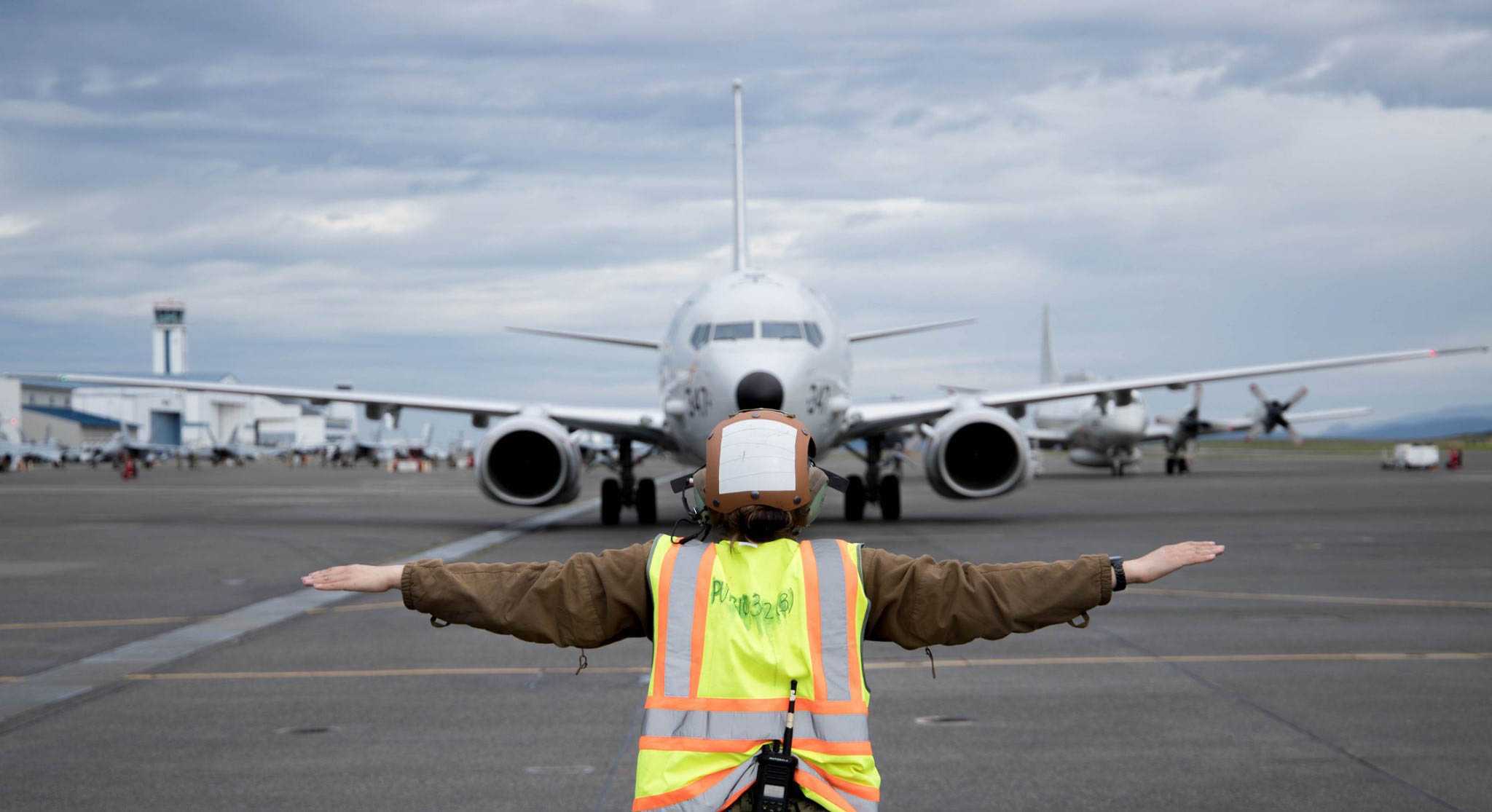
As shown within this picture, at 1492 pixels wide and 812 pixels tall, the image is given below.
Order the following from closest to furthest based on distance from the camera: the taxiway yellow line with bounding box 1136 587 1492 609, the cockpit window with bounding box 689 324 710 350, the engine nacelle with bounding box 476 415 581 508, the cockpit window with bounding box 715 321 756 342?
the taxiway yellow line with bounding box 1136 587 1492 609 < the cockpit window with bounding box 715 321 756 342 < the cockpit window with bounding box 689 324 710 350 < the engine nacelle with bounding box 476 415 581 508

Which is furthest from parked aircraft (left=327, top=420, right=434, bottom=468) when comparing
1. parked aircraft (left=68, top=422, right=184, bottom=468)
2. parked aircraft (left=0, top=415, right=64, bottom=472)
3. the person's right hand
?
the person's right hand

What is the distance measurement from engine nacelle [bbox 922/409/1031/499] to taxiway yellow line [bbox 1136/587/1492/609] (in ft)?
25.7

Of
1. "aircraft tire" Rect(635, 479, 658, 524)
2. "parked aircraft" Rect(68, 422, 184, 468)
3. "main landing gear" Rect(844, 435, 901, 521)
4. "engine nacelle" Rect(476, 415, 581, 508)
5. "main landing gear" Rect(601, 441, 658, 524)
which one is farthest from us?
"parked aircraft" Rect(68, 422, 184, 468)

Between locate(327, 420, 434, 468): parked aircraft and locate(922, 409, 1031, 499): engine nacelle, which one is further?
locate(327, 420, 434, 468): parked aircraft

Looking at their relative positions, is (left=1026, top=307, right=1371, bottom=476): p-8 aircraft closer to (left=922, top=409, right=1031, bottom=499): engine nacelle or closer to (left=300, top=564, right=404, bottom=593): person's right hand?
(left=922, top=409, right=1031, bottom=499): engine nacelle

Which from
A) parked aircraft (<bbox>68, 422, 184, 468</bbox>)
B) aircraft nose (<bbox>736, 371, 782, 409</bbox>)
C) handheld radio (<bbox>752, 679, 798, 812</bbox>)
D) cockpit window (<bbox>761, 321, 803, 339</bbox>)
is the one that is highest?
cockpit window (<bbox>761, 321, 803, 339</bbox>)

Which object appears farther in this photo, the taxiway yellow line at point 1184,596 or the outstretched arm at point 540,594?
the taxiway yellow line at point 1184,596

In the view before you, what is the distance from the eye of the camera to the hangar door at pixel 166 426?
423 feet

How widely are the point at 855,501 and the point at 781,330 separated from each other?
4737mm

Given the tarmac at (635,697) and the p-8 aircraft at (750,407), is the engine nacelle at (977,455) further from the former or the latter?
the tarmac at (635,697)

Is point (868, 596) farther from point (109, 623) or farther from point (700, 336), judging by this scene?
point (700, 336)

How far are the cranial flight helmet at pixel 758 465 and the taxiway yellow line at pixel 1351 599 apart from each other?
10023 mm

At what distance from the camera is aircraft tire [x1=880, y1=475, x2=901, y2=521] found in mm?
23188

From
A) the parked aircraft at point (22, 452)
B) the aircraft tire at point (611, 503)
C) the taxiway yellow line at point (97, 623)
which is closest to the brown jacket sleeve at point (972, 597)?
the taxiway yellow line at point (97, 623)
